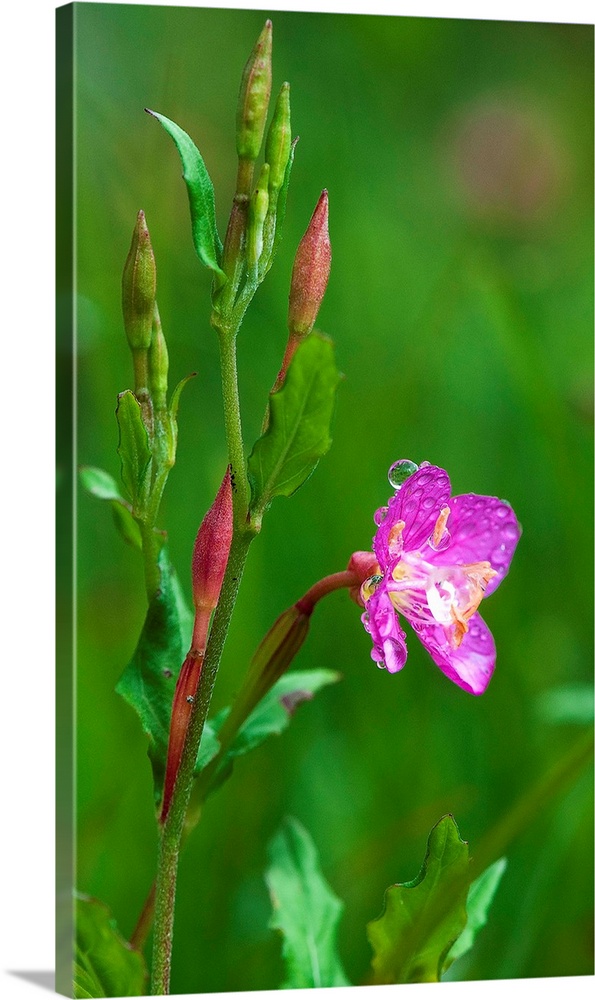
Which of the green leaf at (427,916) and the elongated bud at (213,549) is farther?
the green leaf at (427,916)

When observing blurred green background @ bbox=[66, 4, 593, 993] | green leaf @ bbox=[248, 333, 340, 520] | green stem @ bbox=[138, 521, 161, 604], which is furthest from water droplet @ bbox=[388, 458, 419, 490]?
blurred green background @ bbox=[66, 4, 593, 993]

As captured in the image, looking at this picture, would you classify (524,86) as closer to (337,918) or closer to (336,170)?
(336,170)

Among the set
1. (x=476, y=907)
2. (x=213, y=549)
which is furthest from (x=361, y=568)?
(x=476, y=907)

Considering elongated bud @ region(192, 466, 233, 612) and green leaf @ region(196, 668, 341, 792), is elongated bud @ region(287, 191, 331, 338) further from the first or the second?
green leaf @ region(196, 668, 341, 792)

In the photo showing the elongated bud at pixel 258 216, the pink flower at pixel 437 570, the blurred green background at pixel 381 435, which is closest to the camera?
the elongated bud at pixel 258 216

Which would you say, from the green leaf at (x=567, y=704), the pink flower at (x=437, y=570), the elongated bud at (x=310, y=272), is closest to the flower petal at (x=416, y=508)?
the pink flower at (x=437, y=570)

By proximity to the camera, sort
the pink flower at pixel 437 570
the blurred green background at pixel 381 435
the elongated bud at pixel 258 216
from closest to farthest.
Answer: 1. the elongated bud at pixel 258 216
2. the pink flower at pixel 437 570
3. the blurred green background at pixel 381 435

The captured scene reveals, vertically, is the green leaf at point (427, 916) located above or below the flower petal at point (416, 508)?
below

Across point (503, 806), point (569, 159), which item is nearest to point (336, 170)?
point (569, 159)

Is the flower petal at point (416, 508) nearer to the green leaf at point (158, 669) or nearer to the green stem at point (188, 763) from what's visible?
the green stem at point (188, 763)
